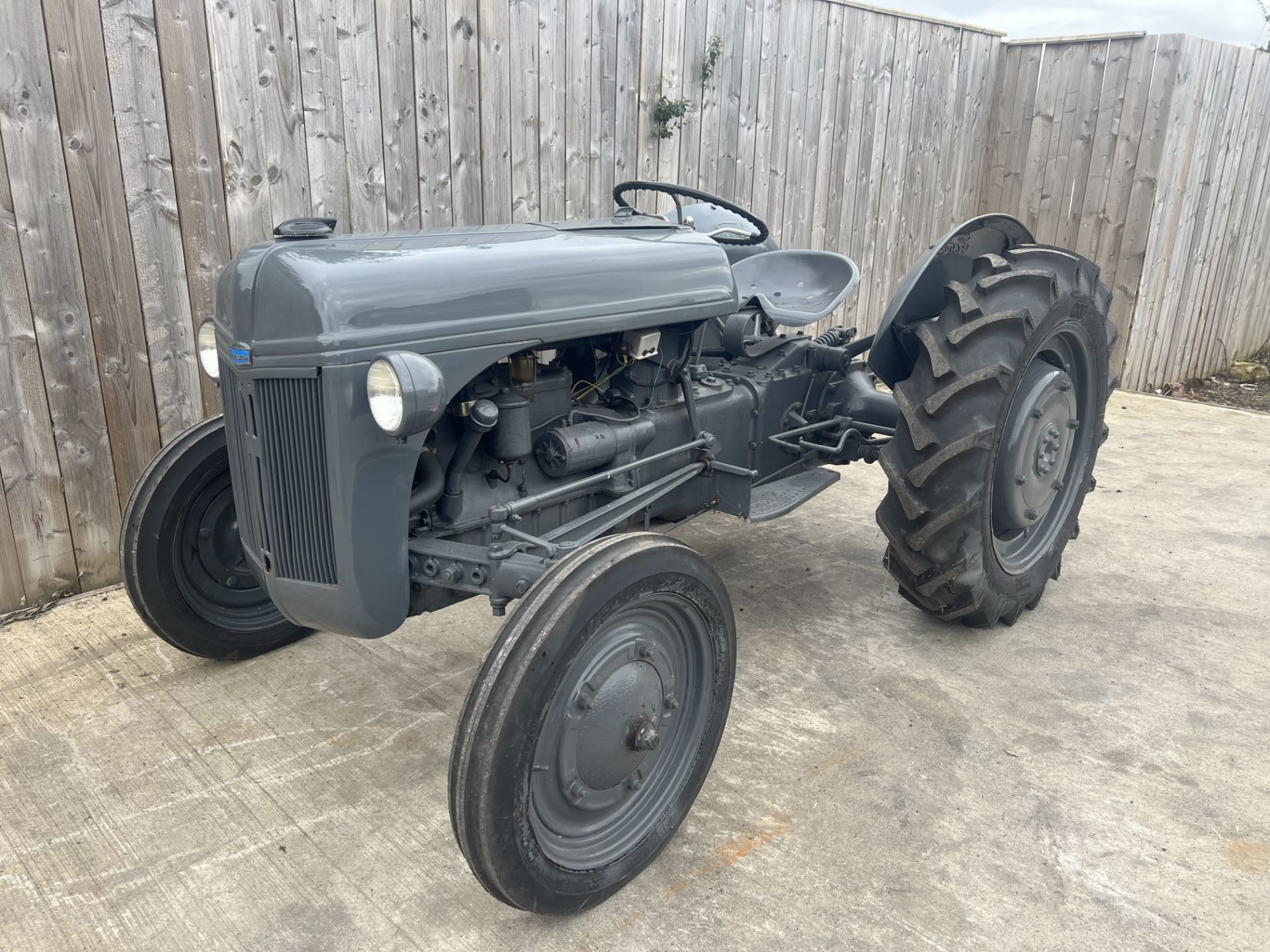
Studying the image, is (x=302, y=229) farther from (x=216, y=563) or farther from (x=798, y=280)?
(x=798, y=280)

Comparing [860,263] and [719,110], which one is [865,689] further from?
[860,263]

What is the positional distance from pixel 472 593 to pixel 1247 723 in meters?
2.36

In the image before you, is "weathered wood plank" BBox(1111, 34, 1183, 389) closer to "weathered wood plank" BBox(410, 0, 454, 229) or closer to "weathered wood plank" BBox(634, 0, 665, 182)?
"weathered wood plank" BBox(634, 0, 665, 182)

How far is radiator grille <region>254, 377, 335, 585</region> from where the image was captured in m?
1.96

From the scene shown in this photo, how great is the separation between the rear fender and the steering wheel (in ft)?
2.01

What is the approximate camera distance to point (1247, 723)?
109 inches

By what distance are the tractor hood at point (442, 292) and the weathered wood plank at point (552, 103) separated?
78.7 inches

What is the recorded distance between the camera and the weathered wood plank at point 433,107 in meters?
3.88

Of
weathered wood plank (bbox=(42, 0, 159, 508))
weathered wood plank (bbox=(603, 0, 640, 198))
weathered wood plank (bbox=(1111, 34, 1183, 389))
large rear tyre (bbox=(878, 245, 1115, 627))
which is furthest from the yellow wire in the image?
weathered wood plank (bbox=(1111, 34, 1183, 389))

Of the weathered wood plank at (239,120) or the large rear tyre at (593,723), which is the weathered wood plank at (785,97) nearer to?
the weathered wood plank at (239,120)

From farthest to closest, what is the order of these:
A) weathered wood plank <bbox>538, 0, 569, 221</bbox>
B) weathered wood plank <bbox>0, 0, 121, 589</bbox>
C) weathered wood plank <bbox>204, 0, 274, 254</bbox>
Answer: weathered wood plank <bbox>538, 0, 569, 221</bbox>
weathered wood plank <bbox>204, 0, 274, 254</bbox>
weathered wood plank <bbox>0, 0, 121, 589</bbox>

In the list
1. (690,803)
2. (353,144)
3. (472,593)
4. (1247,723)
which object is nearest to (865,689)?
(690,803)

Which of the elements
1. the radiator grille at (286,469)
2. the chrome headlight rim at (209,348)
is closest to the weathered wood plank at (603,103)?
the chrome headlight rim at (209,348)

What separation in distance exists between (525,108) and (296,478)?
2.91 meters
